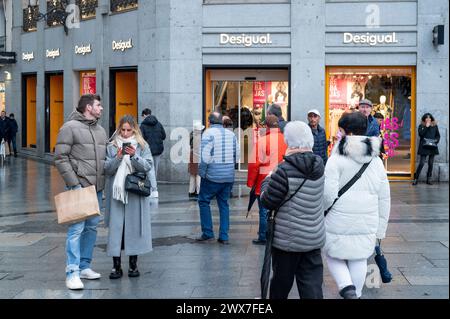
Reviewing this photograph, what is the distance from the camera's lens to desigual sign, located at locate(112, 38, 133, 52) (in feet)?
71.9

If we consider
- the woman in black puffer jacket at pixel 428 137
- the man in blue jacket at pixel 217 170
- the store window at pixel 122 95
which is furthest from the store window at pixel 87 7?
the man in blue jacket at pixel 217 170

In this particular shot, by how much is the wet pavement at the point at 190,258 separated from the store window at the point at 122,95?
316 inches

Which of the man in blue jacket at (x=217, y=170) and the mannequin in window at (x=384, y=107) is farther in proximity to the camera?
the mannequin in window at (x=384, y=107)

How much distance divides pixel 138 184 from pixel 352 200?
276cm

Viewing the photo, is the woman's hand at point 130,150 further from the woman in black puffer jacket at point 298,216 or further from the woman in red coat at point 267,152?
the woman in black puffer jacket at point 298,216

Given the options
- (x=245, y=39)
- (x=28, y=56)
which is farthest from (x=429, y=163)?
(x=28, y=56)

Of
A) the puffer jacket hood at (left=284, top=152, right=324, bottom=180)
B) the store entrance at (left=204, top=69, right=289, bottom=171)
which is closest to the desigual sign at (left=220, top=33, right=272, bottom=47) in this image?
the store entrance at (left=204, top=69, right=289, bottom=171)

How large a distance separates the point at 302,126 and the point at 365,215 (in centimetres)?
92

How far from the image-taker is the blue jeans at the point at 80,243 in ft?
27.1

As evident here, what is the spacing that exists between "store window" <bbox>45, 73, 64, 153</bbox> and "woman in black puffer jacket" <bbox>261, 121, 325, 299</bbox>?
23851 mm

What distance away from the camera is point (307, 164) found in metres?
6.19

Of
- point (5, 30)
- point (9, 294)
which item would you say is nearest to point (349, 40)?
point (9, 294)

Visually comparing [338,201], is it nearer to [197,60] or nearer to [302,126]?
[302,126]

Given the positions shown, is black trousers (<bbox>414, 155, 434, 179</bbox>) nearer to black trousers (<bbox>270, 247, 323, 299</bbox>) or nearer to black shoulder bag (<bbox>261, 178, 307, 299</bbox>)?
black trousers (<bbox>270, 247, 323, 299</bbox>)
